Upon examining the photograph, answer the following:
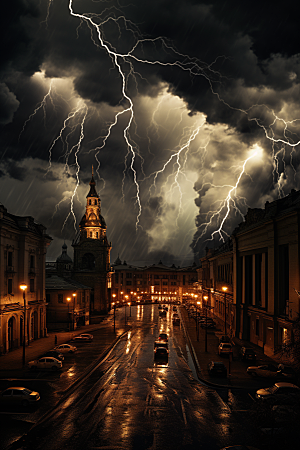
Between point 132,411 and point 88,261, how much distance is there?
79304 mm

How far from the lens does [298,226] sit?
32.3 m

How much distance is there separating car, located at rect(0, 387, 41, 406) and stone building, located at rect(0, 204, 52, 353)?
1449 cm

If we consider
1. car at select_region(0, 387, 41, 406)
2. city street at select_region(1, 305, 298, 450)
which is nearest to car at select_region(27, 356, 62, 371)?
city street at select_region(1, 305, 298, 450)

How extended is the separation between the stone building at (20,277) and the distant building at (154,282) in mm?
104298

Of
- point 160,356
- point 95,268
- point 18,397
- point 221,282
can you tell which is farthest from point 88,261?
point 18,397

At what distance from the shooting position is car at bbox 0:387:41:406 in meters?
21.1

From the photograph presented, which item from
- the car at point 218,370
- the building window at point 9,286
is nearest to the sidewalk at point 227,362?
the car at point 218,370

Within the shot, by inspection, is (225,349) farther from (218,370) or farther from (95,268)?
(95,268)

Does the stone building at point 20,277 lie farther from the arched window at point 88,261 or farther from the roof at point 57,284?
the arched window at point 88,261

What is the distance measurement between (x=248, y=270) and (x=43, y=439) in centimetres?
3790

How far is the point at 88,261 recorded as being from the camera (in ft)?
322

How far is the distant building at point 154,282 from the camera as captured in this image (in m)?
159

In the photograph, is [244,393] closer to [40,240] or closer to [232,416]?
[232,416]

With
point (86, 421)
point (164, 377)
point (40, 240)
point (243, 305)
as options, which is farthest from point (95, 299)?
point (86, 421)
